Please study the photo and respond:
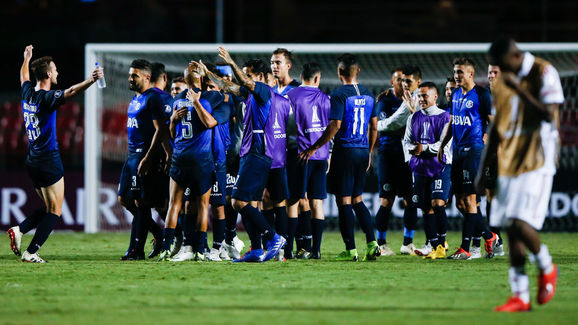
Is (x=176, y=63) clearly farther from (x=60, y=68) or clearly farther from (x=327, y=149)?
(x=60, y=68)

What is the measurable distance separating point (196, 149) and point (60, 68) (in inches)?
684

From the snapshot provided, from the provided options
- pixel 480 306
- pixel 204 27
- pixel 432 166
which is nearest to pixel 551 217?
pixel 432 166

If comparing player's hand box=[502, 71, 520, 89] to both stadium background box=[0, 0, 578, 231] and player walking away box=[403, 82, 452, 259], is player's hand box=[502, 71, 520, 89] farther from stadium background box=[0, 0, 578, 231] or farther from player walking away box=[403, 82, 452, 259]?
stadium background box=[0, 0, 578, 231]

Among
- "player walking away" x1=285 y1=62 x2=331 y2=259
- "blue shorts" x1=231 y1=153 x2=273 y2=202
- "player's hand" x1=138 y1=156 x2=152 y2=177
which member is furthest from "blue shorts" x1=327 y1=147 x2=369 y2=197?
"player's hand" x1=138 y1=156 x2=152 y2=177

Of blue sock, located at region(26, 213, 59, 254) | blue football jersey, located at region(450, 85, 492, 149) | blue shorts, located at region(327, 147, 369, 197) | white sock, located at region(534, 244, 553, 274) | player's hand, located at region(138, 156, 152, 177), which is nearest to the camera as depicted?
white sock, located at region(534, 244, 553, 274)

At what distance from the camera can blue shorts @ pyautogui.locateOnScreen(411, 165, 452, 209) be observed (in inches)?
411

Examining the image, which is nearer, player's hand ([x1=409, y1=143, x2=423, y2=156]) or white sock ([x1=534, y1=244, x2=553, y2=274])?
white sock ([x1=534, y1=244, x2=553, y2=274])

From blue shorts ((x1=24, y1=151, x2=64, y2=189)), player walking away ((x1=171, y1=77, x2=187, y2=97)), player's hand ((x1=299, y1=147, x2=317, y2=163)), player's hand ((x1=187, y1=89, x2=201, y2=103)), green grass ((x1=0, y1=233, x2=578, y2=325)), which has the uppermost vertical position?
player walking away ((x1=171, y1=77, x2=187, y2=97))

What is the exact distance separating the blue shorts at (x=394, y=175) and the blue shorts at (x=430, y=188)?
1.32 feet

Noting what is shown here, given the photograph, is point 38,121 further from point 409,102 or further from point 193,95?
point 409,102

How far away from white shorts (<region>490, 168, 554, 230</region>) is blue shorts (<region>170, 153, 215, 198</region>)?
13.7 feet

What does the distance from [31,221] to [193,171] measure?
2425mm

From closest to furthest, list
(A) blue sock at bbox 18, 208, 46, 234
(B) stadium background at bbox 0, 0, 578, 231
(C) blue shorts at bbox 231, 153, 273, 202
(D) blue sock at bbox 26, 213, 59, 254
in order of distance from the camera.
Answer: (C) blue shorts at bbox 231, 153, 273, 202, (D) blue sock at bbox 26, 213, 59, 254, (A) blue sock at bbox 18, 208, 46, 234, (B) stadium background at bbox 0, 0, 578, 231

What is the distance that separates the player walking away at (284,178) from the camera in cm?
966
